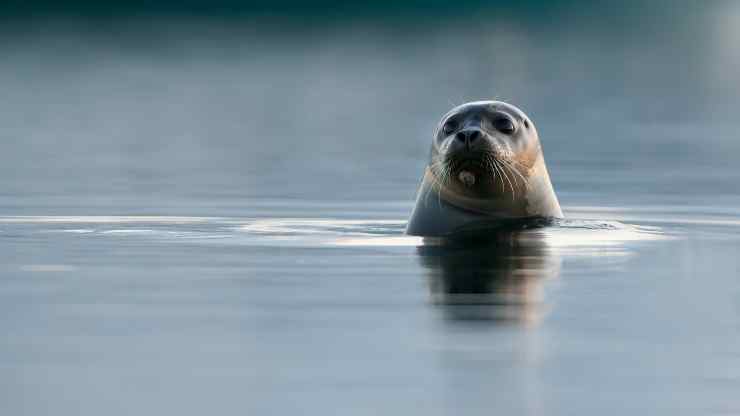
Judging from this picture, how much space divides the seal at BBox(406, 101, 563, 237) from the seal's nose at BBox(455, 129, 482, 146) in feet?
0.81

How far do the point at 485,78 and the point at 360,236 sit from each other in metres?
90.5

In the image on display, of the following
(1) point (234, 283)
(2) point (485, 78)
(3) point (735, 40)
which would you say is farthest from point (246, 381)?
(3) point (735, 40)

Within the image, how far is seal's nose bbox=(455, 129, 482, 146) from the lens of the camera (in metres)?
15.4

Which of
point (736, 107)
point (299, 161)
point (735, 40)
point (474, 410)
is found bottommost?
point (474, 410)

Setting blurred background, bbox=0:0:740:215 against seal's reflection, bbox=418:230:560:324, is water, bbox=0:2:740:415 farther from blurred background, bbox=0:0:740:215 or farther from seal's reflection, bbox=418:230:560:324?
blurred background, bbox=0:0:740:215

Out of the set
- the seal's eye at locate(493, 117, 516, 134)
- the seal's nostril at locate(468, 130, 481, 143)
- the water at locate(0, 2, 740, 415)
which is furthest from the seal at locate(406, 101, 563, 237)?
the water at locate(0, 2, 740, 415)

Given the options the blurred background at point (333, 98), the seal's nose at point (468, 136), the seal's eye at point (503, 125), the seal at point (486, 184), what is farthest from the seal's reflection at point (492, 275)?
the blurred background at point (333, 98)

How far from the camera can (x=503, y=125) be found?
53.1ft

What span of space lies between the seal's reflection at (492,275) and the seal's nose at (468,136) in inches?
26.0

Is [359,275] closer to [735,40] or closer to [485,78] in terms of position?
[485,78]

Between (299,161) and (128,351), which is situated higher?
(299,161)

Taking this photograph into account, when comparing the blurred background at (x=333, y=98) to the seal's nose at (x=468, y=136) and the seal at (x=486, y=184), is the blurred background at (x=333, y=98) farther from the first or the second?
the seal's nose at (x=468, y=136)

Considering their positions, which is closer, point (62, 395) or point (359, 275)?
point (62, 395)

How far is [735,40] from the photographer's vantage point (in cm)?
15800
